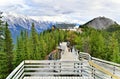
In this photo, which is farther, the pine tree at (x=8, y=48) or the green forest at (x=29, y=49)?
the pine tree at (x=8, y=48)

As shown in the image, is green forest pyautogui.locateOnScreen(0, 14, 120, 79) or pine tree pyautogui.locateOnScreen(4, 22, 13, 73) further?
pine tree pyautogui.locateOnScreen(4, 22, 13, 73)

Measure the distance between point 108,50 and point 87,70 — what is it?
213 feet

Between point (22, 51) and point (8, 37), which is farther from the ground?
point (8, 37)

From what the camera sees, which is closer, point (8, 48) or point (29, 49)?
point (8, 48)

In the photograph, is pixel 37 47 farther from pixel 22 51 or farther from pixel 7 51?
pixel 7 51

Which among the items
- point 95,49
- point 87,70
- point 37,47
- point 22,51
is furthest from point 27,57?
point 87,70

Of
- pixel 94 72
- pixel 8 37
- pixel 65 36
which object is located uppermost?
pixel 94 72

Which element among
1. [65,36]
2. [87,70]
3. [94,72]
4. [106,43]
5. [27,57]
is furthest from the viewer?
[65,36]

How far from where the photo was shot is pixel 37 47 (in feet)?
269

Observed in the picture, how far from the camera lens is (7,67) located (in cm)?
5688

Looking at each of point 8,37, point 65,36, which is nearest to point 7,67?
point 8,37

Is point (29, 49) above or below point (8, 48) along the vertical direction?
below

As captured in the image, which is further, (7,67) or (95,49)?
(95,49)

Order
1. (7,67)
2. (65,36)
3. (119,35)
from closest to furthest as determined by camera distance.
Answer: (7,67) < (119,35) < (65,36)
